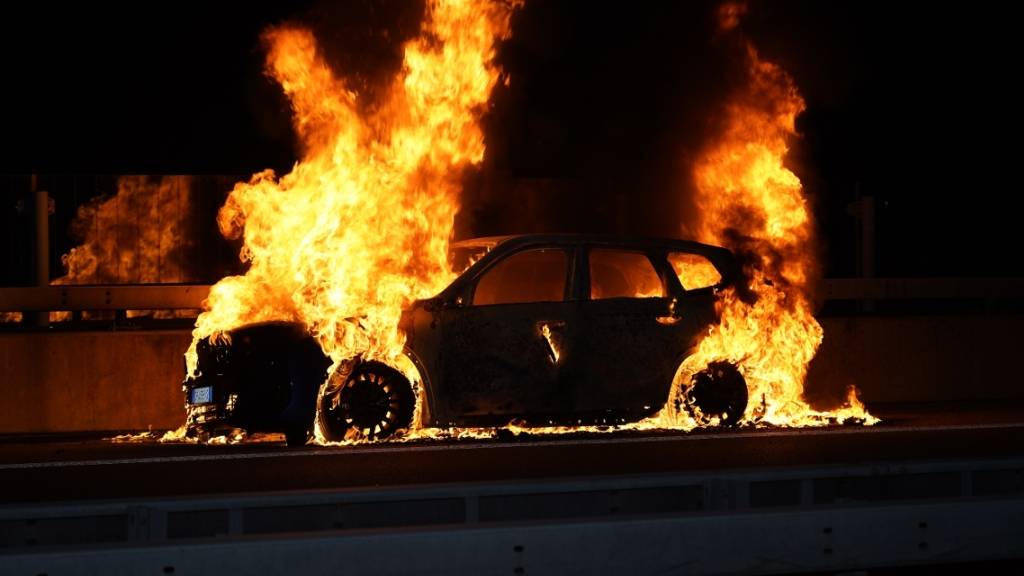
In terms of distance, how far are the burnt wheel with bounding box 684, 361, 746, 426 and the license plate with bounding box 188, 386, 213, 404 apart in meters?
3.66

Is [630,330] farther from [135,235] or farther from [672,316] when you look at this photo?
[135,235]

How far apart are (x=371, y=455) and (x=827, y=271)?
11.1m

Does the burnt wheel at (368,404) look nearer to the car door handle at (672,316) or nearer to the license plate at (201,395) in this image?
the license plate at (201,395)

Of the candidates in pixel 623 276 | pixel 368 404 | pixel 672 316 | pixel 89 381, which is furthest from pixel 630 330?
pixel 89 381

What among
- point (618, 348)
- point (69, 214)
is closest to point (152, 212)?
point (69, 214)

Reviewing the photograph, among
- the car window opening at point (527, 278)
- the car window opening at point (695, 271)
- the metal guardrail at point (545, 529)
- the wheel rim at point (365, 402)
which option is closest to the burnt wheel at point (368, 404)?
the wheel rim at point (365, 402)

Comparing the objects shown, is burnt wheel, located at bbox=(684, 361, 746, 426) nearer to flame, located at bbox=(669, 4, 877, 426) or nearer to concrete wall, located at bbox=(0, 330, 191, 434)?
flame, located at bbox=(669, 4, 877, 426)

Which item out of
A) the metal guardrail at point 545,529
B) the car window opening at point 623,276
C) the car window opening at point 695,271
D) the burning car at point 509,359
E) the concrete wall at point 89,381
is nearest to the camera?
the metal guardrail at point 545,529

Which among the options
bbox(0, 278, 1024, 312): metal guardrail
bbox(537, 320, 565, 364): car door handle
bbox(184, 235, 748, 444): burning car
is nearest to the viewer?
bbox(184, 235, 748, 444): burning car

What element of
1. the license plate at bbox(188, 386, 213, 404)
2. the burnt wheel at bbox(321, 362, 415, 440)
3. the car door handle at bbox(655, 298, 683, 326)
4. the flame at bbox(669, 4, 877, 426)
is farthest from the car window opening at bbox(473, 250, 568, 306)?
the license plate at bbox(188, 386, 213, 404)

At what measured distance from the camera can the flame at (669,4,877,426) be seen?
43.0 feet

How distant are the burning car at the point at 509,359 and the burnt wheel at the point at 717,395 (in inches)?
0.4

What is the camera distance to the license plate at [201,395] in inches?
469

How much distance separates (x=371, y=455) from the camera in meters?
11.4
